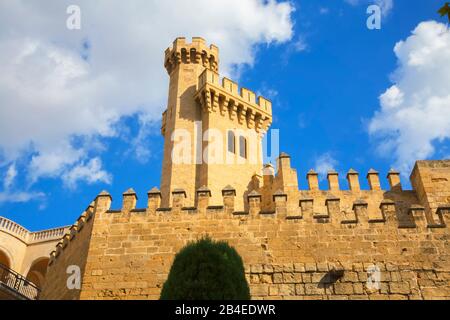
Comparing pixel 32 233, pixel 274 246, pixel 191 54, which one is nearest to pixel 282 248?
pixel 274 246

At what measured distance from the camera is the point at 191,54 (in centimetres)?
2253

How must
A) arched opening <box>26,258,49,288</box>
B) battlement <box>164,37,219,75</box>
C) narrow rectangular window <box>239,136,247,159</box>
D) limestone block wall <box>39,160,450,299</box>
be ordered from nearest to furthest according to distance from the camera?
limestone block wall <box>39,160,450,299</box> < narrow rectangular window <box>239,136,247,159</box> < battlement <box>164,37,219,75</box> < arched opening <box>26,258,49,288</box>

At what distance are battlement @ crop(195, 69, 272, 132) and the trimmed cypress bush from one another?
12.4 metres

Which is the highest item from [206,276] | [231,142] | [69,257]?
[231,142]

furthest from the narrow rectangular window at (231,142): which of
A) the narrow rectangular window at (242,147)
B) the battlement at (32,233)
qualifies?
the battlement at (32,233)

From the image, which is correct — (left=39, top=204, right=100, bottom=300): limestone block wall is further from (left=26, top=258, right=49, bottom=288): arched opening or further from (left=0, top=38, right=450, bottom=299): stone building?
(left=26, top=258, right=49, bottom=288): arched opening

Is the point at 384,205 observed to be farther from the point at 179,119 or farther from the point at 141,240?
the point at 179,119

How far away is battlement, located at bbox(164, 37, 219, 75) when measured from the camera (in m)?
22.4

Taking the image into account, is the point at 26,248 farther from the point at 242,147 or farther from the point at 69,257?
the point at 242,147

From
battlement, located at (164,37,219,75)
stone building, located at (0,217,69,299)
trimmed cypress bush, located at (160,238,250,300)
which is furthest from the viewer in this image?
stone building, located at (0,217,69,299)

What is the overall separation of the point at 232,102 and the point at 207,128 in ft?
7.62

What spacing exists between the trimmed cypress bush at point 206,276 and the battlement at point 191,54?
595 inches

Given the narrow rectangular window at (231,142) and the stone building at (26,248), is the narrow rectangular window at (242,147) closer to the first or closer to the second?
the narrow rectangular window at (231,142)

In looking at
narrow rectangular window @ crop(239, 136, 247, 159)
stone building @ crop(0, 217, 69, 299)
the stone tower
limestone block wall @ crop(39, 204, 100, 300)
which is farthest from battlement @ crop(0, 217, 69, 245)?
narrow rectangular window @ crop(239, 136, 247, 159)
